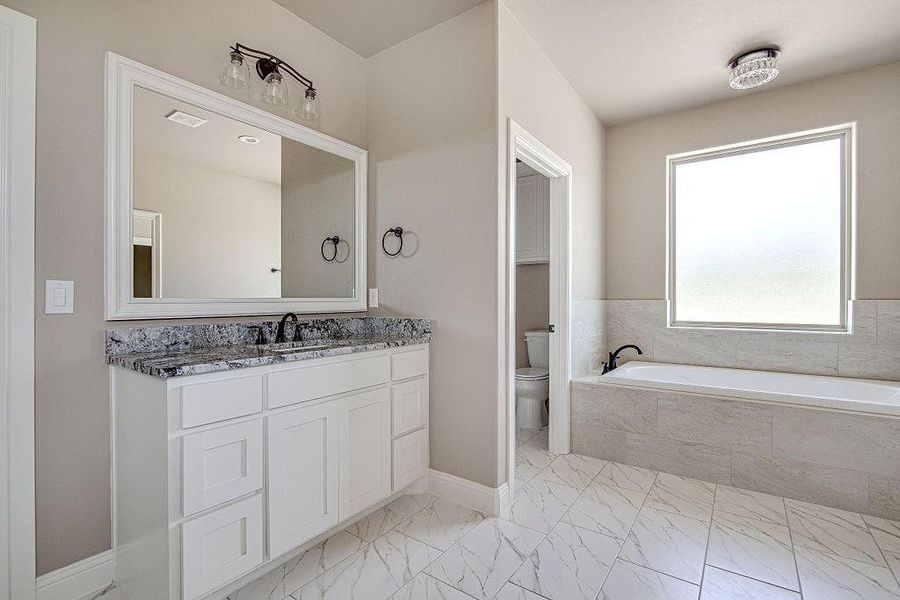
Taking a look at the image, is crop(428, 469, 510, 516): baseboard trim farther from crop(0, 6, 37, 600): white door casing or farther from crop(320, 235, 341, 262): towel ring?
crop(0, 6, 37, 600): white door casing

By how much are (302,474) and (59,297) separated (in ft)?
3.51

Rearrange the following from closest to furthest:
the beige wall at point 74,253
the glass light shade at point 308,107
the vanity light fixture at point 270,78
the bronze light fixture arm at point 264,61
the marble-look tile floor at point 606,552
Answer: the beige wall at point 74,253 < the marble-look tile floor at point 606,552 < the vanity light fixture at point 270,78 < the bronze light fixture arm at point 264,61 < the glass light shade at point 308,107

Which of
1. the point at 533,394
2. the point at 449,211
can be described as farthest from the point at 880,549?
the point at 449,211

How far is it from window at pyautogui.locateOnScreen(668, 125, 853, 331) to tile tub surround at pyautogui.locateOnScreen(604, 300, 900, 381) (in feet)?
0.36

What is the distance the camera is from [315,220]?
238 cm

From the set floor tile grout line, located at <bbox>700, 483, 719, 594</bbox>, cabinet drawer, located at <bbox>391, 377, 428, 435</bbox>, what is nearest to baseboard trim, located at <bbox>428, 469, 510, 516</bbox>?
cabinet drawer, located at <bbox>391, 377, 428, 435</bbox>

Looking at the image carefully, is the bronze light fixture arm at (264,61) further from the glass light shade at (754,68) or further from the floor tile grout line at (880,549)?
the floor tile grout line at (880,549)

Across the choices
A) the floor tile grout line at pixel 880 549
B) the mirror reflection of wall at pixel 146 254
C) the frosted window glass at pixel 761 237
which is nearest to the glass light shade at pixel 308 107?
the mirror reflection of wall at pixel 146 254

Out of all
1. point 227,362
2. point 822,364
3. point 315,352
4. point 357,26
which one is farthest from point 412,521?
point 822,364

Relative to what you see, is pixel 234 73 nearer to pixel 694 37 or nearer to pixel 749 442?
pixel 694 37

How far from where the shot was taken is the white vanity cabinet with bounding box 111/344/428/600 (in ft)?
4.28

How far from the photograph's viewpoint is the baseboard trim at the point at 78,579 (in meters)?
1.46

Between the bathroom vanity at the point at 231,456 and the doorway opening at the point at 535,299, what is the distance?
0.75 metres

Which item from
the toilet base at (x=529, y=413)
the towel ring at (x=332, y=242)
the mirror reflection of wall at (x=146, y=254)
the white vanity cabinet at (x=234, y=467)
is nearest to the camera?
the white vanity cabinet at (x=234, y=467)
